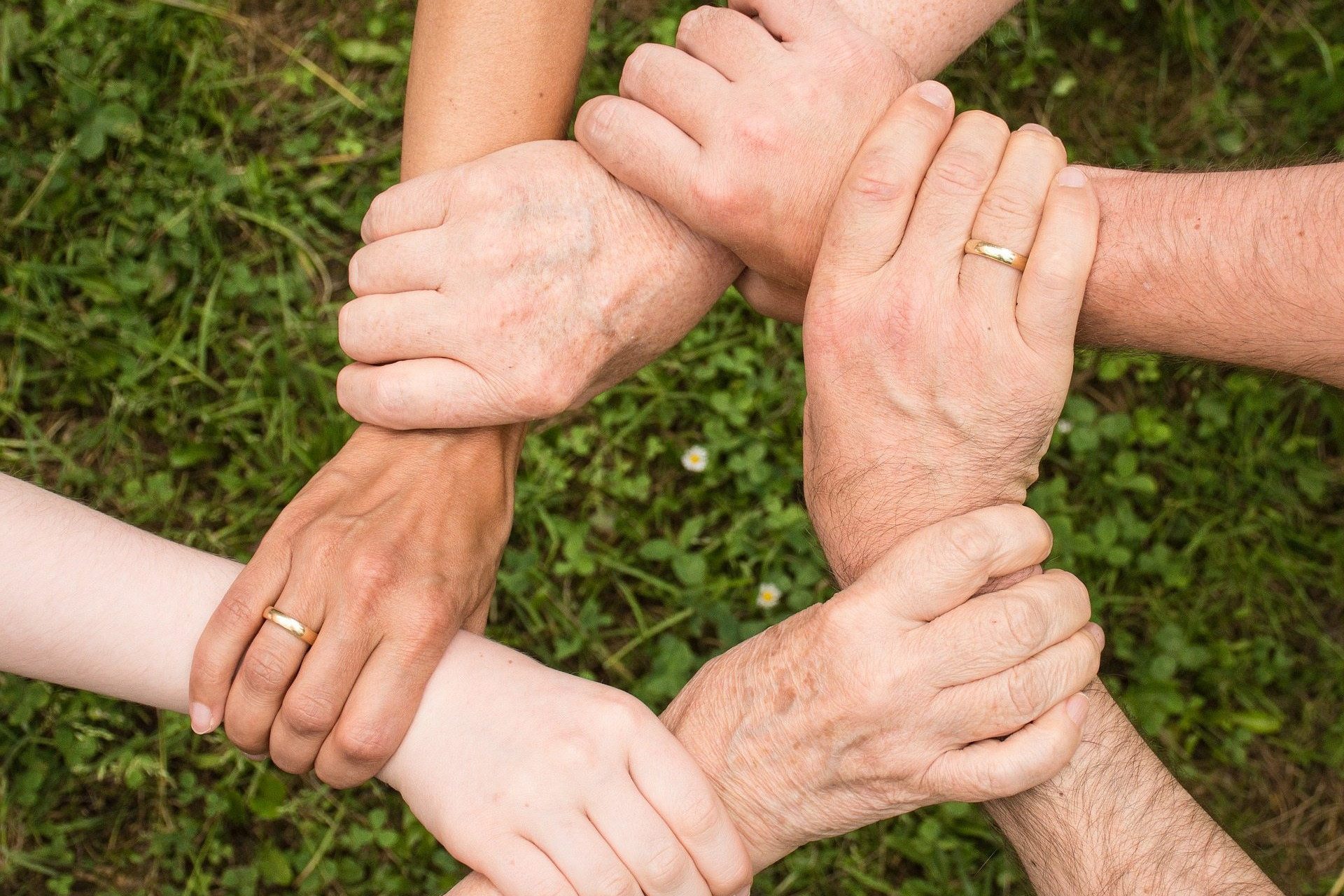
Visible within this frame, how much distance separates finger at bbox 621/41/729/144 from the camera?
2.04m

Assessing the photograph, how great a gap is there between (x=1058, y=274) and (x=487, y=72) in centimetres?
132

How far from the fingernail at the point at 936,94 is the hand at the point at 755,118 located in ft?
0.32

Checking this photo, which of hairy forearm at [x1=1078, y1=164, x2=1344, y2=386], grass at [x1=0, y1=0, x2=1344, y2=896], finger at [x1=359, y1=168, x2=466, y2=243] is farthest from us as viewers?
grass at [x1=0, y1=0, x2=1344, y2=896]

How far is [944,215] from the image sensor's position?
188 cm

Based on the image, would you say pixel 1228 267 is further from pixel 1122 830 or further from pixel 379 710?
pixel 379 710

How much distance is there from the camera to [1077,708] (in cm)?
185

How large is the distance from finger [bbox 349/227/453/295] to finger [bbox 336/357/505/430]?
16 centimetres

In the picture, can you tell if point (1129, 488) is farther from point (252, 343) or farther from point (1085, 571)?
point (252, 343)

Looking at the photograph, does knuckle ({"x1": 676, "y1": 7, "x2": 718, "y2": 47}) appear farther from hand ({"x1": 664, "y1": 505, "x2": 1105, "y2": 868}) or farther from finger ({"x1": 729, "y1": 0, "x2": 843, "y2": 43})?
hand ({"x1": 664, "y1": 505, "x2": 1105, "y2": 868})

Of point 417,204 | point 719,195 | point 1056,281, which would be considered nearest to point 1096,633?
point 1056,281

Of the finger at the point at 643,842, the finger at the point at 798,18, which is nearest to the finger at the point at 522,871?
the finger at the point at 643,842

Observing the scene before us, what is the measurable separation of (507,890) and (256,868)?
4.75 feet

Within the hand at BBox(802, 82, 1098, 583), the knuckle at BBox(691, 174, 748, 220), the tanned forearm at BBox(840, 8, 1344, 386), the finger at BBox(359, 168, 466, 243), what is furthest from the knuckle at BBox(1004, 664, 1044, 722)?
the finger at BBox(359, 168, 466, 243)

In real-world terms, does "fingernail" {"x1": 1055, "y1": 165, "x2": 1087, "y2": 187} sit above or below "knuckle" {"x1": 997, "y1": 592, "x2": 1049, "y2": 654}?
above
